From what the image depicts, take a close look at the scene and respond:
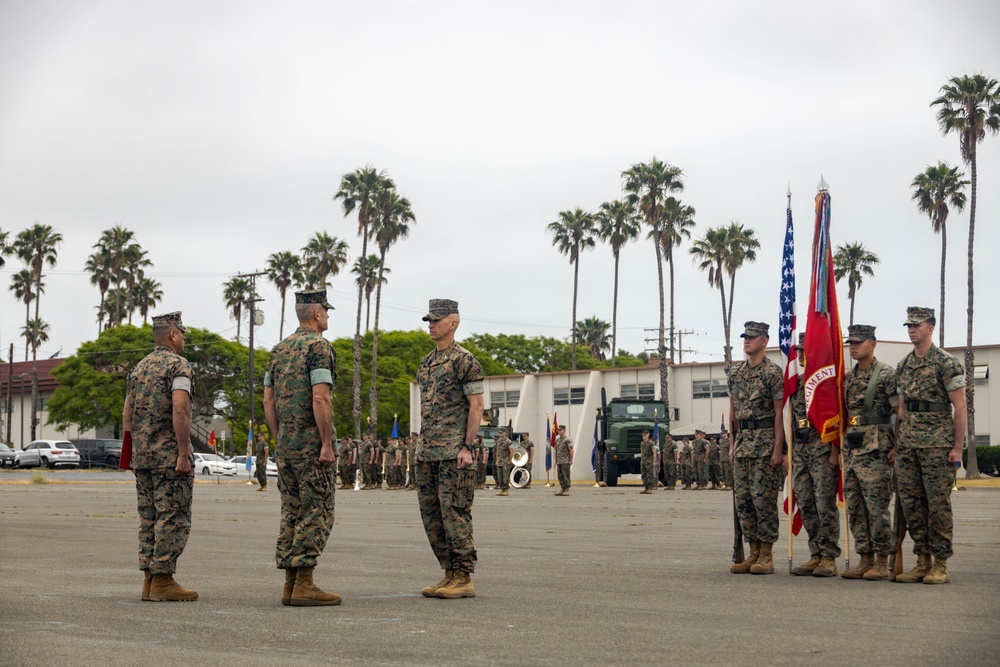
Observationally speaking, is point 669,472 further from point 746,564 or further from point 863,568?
point 863,568

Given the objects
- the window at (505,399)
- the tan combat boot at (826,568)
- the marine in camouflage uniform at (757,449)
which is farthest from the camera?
the window at (505,399)

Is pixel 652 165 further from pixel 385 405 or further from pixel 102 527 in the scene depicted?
pixel 102 527

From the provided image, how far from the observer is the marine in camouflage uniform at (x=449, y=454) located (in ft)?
29.8

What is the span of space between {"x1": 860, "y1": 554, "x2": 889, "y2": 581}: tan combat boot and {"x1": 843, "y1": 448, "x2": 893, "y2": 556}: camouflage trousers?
7cm

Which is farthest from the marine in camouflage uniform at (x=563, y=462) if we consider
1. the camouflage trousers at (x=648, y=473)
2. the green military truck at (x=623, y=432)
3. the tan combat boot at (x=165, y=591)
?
the tan combat boot at (x=165, y=591)

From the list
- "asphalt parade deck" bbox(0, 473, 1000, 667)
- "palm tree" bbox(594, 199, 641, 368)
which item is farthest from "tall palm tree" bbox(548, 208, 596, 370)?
"asphalt parade deck" bbox(0, 473, 1000, 667)

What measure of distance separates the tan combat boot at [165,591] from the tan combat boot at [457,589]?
1.79m

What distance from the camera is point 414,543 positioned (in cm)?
1518

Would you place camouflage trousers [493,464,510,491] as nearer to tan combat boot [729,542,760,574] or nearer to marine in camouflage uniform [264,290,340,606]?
tan combat boot [729,542,760,574]

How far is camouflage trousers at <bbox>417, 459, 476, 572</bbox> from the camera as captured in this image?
9086 mm

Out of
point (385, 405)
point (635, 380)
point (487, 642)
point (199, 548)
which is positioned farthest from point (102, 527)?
point (385, 405)

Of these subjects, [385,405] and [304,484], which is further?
[385,405]

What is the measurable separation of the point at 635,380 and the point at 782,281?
169 feet

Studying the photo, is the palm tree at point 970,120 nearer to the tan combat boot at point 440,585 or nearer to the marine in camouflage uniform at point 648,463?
the marine in camouflage uniform at point 648,463
